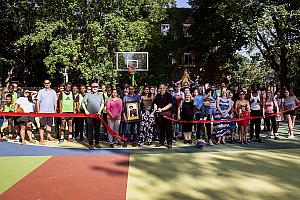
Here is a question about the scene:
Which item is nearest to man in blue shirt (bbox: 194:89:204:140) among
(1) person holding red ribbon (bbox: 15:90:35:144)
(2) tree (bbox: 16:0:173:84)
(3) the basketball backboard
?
(1) person holding red ribbon (bbox: 15:90:35:144)

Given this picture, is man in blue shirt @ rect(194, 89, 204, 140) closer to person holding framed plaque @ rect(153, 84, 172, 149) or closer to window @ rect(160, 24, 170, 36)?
person holding framed plaque @ rect(153, 84, 172, 149)

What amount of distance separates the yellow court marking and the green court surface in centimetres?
224

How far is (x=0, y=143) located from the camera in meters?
11.1

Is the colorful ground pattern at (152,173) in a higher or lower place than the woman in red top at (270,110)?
lower

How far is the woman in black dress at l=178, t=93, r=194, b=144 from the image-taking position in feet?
35.8

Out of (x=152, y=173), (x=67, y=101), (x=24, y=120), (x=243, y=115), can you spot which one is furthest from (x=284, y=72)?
(x=152, y=173)

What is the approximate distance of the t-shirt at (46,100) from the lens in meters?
10.7

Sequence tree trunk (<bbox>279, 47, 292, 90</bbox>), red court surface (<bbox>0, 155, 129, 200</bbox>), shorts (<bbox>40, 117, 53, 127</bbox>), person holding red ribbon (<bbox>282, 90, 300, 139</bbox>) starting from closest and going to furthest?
red court surface (<bbox>0, 155, 129, 200</bbox>) → shorts (<bbox>40, 117, 53, 127</bbox>) → person holding red ribbon (<bbox>282, 90, 300, 139</bbox>) → tree trunk (<bbox>279, 47, 292, 90</bbox>)

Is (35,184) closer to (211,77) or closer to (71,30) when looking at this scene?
(71,30)

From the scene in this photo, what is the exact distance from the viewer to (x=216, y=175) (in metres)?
6.90

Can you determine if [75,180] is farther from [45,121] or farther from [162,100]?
[45,121]

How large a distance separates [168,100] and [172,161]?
252 centimetres

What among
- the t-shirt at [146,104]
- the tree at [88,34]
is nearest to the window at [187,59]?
the tree at [88,34]

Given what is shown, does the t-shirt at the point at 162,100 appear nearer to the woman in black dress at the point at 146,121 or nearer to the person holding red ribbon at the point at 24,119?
the woman in black dress at the point at 146,121
